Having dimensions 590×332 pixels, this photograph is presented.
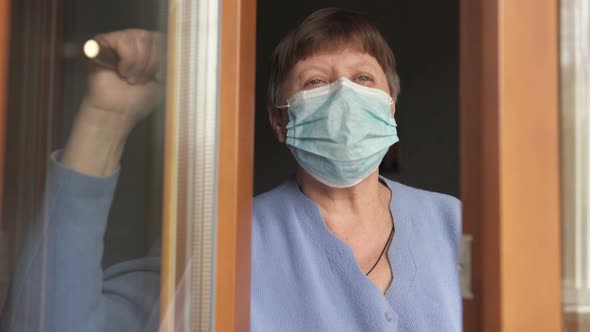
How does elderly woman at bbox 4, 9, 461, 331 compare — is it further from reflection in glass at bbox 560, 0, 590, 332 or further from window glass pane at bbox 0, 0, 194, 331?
reflection in glass at bbox 560, 0, 590, 332

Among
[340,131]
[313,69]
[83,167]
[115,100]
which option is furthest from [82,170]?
[313,69]

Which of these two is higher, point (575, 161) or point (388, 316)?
point (575, 161)

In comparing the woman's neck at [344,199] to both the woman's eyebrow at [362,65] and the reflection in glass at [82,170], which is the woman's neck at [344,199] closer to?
the woman's eyebrow at [362,65]

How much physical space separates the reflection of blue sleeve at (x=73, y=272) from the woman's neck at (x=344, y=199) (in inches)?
36.1

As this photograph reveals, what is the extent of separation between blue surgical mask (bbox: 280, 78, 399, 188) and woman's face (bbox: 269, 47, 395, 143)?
5cm

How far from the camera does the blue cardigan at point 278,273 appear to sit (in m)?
0.99

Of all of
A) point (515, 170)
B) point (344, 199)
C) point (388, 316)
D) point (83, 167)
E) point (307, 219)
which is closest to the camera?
point (515, 170)

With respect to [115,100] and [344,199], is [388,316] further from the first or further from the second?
[115,100]

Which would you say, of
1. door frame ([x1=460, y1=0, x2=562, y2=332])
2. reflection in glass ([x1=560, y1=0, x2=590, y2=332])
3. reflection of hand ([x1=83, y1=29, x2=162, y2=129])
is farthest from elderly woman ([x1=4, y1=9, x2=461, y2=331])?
reflection in glass ([x1=560, y1=0, x2=590, y2=332])

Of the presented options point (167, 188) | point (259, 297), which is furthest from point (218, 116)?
point (259, 297)

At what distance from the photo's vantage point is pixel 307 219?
1.73 m

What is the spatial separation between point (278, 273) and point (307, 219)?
0.22 meters

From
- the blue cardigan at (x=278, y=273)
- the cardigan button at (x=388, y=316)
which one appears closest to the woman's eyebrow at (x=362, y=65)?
the blue cardigan at (x=278, y=273)

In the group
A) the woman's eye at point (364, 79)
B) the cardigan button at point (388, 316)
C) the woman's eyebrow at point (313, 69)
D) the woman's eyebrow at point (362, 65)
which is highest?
the woman's eyebrow at point (362, 65)
